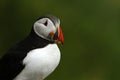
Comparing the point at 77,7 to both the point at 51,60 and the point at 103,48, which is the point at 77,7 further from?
the point at 51,60

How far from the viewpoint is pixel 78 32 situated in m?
5.52

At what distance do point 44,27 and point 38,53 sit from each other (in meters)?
0.13

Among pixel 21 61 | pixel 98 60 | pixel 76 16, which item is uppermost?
pixel 21 61

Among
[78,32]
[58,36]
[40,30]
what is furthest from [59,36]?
[78,32]

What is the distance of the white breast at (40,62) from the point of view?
266cm

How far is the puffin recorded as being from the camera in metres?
2.67

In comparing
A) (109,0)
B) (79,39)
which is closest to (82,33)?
(79,39)

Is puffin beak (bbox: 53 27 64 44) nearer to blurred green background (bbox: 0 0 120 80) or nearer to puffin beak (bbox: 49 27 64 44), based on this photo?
puffin beak (bbox: 49 27 64 44)

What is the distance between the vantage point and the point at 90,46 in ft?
18.2

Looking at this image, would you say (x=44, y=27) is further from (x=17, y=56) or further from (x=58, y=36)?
(x=17, y=56)

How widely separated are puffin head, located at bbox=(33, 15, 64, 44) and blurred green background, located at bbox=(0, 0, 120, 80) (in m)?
2.48

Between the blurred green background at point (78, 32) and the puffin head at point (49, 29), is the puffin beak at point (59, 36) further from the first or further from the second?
the blurred green background at point (78, 32)

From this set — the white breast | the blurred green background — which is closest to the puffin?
the white breast

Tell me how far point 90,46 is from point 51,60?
113 inches
